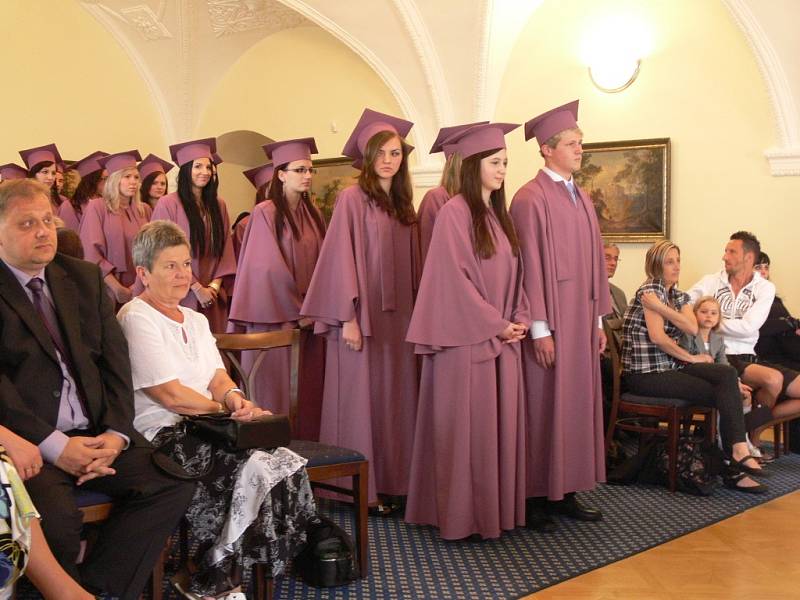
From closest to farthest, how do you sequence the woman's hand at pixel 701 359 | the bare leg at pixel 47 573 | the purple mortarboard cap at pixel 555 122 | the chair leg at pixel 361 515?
the bare leg at pixel 47 573
the chair leg at pixel 361 515
the purple mortarboard cap at pixel 555 122
the woman's hand at pixel 701 359

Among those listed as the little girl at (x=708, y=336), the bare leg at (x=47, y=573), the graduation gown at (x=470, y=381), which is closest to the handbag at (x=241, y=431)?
the bare leg at (x=47, y=573)

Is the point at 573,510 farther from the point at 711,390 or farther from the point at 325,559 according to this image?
the point at 325,559

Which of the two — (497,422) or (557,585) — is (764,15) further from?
(557,585)

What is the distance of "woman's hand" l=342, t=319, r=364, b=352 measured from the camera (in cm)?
478

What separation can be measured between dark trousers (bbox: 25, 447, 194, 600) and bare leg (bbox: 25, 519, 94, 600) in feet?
0.24

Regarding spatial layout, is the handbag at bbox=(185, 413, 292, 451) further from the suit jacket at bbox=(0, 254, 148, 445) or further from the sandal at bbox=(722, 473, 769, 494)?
the sandal at bbox=(722, 473, 769, 494)

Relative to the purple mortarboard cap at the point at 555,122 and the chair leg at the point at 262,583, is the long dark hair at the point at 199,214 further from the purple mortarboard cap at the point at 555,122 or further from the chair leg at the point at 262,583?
the chair leg at the point at 262,583

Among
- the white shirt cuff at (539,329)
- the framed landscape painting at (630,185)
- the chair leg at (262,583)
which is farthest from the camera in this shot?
the framed landscape painting at (630,185)

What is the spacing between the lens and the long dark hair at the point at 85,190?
830 centimetres

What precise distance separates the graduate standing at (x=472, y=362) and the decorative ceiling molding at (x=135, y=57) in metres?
8.20

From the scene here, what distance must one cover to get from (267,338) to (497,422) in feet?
3.84

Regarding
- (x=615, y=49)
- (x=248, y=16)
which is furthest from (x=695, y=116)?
(x=248, y=16)

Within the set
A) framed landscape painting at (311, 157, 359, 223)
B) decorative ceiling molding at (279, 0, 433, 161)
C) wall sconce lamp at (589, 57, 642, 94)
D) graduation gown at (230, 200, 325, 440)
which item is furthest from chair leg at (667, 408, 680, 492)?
framed landscape painting at (311, 157, 359, 223)

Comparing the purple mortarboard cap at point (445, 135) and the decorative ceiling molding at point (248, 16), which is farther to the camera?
the decorative ceiling molding at point (248, 16)
